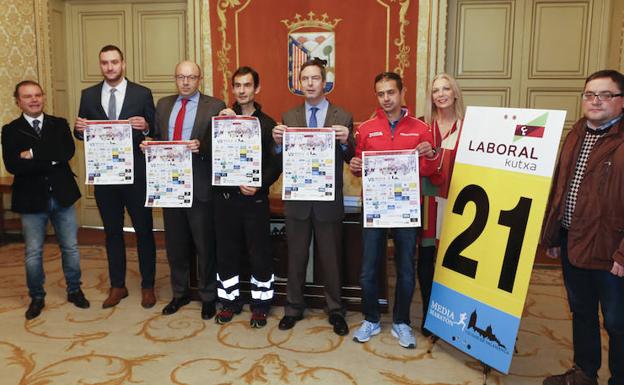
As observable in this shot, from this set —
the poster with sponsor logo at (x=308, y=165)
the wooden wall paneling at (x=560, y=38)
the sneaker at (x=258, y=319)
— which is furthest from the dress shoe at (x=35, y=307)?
the wooden wall paneling at (x=560, y=38)

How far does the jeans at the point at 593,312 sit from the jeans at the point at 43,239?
2.89m

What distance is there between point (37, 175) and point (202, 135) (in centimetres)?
105

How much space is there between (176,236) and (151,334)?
63cm

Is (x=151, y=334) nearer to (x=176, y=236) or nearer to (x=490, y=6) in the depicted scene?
(x=176, y=236)

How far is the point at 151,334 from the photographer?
9.89 ft

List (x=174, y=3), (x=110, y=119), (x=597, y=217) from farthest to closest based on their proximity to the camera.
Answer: (x=174, y=3)
(x=110, y=119)
(x=597, y=217)

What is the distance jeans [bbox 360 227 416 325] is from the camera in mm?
2809

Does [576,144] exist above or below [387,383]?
above

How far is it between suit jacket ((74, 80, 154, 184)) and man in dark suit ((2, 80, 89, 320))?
0.20m

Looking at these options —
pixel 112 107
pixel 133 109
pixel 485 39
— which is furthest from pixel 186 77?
pixel 485 39

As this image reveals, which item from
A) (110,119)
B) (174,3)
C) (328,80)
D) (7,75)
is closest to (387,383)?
(110,119)

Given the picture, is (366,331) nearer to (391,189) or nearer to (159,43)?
(391,189)

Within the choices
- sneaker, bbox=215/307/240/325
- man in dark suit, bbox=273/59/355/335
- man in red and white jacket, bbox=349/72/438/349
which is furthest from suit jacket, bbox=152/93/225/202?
man in red and white jacket, bbox=349/72/438/349

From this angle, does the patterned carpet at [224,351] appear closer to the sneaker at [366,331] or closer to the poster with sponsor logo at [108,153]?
the sneaker at [366,331]
